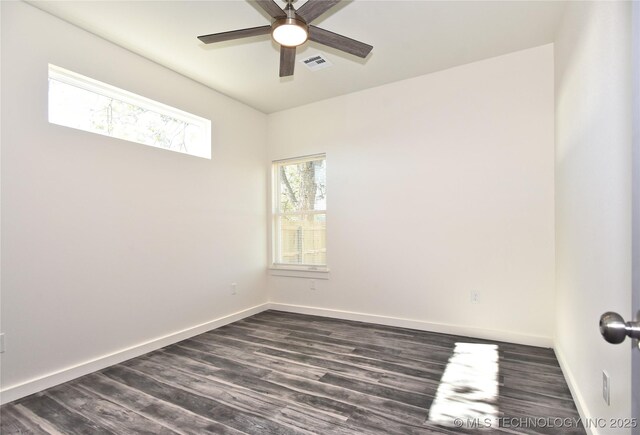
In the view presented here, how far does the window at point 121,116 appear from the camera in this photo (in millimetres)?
2598

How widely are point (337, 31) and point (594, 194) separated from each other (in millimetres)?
2228

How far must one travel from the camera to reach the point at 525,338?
10.0 feet

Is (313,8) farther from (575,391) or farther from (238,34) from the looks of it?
(575,391)

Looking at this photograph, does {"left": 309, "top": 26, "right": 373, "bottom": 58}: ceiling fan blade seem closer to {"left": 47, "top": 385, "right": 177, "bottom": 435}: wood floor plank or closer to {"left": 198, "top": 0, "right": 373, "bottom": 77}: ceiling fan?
{"left": 198, "top": 0, "right": 373, "bottom": 77}: ceiling fan

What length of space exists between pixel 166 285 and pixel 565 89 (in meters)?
3.91

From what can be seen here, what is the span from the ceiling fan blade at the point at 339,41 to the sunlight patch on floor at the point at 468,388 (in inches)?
96.4

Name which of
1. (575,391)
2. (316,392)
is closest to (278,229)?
(316,392)

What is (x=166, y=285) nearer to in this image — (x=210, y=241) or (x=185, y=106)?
(x=210, y=241)

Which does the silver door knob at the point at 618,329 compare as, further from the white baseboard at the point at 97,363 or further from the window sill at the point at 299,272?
the window sill at the point at 299,272

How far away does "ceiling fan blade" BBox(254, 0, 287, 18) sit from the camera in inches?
72.8

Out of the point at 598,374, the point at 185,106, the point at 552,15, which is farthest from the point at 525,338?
the point at 185,106

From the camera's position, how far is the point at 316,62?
3.23 meters

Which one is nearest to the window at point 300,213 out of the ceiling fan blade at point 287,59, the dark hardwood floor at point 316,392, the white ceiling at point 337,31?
the white ceiling at point 337,31

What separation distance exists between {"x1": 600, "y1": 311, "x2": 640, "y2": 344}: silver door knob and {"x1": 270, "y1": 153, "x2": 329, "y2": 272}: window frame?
365 centimetres
